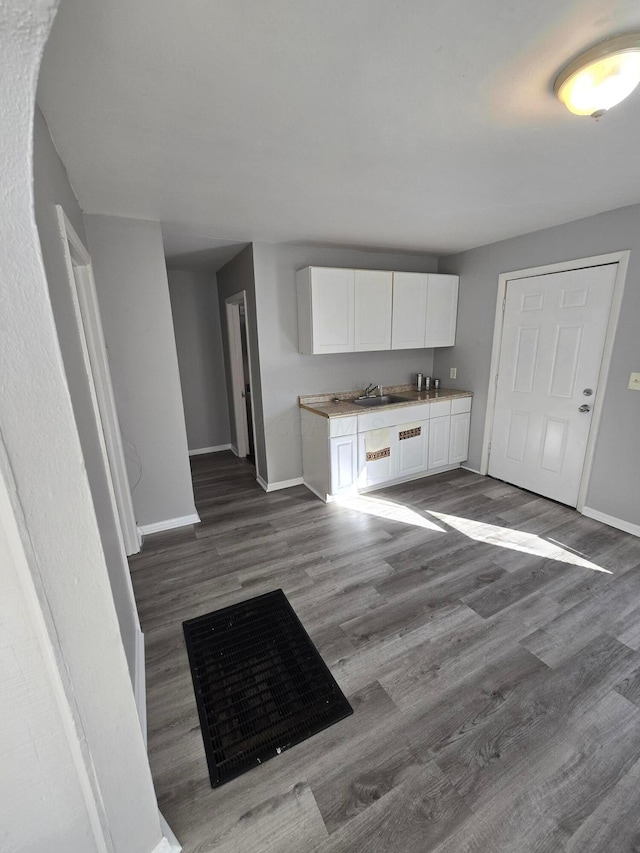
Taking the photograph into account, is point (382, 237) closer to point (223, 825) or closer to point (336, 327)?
point (336, 327)

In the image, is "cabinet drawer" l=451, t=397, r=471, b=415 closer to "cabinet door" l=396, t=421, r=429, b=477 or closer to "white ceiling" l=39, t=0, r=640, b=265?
"cabinet door" l=396, t=421, r=429, b=477

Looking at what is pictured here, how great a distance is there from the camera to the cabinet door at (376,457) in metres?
3.34

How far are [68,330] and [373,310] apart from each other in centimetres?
268

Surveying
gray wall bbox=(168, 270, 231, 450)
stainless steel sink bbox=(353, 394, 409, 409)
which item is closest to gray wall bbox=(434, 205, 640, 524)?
stainless steel sink bbox=(353, 394, 409, 409)

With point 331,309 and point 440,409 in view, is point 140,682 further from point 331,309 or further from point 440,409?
point 440,409

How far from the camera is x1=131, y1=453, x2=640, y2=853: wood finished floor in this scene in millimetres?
1151

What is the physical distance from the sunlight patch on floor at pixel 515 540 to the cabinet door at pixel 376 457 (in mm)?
704

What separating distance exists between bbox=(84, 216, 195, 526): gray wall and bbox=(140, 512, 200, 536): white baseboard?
1.4 inches

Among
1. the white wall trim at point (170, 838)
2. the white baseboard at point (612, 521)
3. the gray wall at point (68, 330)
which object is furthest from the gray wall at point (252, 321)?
the white baseboard at point (612, 521)

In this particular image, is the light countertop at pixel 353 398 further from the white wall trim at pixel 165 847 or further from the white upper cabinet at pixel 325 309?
the white wall trim at pixel 165 847

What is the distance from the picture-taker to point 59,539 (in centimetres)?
77

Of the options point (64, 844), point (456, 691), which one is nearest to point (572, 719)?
point (456, 691)

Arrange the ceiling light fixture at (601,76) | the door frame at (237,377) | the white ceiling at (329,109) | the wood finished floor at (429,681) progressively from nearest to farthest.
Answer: the white ceiling at (329,109)
the ceiling light fixture at (601,76)
the wood finished floor at (429,681)
the door frame at (237,377)

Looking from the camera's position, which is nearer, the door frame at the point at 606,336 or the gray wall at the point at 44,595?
the gray wall at the point at 44,595
